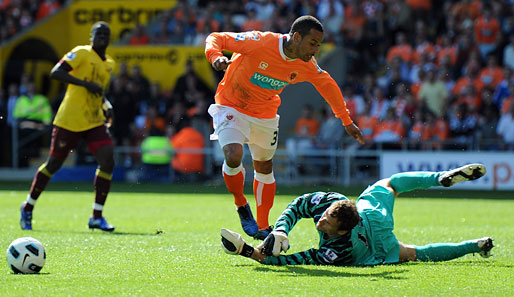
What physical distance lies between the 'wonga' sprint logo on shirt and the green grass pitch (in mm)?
1610

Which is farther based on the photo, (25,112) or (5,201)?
(25,112)

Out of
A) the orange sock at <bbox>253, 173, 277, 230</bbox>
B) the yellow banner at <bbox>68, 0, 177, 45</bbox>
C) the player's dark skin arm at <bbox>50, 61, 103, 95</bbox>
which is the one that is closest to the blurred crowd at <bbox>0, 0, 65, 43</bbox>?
the yellow banner at <bbox>68, 0, 177, 45</bbox>

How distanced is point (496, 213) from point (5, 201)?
26.6 ft

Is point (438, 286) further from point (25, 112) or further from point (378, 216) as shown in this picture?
point (25, 112)

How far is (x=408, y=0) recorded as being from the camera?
20891 millimetres

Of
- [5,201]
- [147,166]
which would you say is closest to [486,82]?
[147,166]

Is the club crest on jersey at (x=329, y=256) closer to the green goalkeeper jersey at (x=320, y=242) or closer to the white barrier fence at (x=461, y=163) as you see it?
the green goalkeeper jersey at (x=320, y=242)

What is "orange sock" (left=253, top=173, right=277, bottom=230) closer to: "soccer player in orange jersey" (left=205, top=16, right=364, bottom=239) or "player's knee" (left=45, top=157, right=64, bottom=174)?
"soccer player in orange jersey" (left=205, top=16, right=364, bottom=239)

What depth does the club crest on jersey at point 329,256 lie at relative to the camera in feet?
22.5

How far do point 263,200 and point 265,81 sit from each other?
125 cm

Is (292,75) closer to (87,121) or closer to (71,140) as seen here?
(87,121)

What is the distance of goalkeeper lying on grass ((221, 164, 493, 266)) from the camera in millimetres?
6605

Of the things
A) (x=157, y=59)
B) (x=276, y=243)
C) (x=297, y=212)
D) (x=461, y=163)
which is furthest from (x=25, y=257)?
(x=157, y=59)

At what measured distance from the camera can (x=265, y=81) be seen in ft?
27.3
